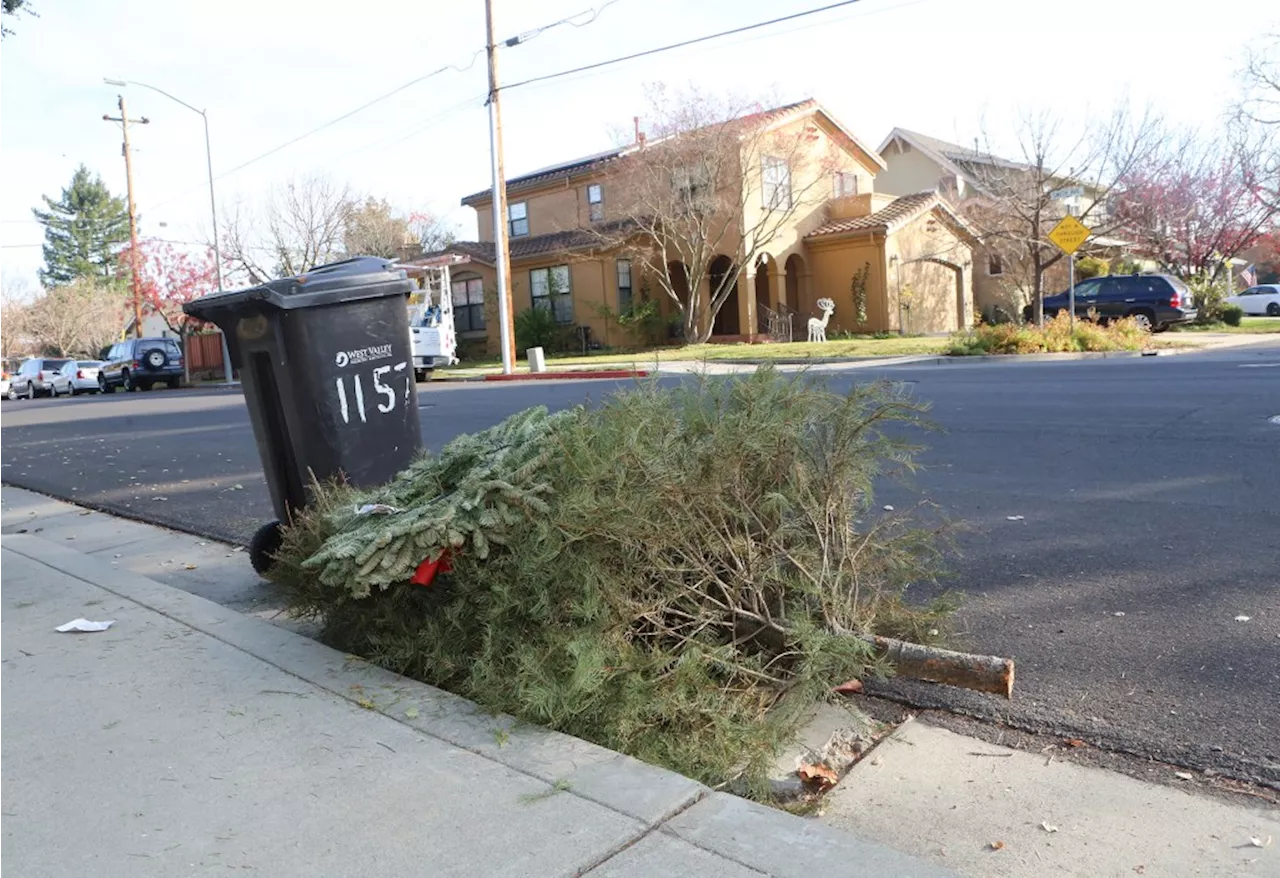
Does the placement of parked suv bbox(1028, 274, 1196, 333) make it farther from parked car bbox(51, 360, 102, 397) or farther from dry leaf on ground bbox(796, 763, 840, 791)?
parked car bbox(51, 360, 102, 397)

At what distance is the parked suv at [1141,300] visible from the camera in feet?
90.4

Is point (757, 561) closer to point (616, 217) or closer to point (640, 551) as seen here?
point (640, 551)

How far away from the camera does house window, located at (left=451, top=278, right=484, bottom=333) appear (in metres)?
36.6

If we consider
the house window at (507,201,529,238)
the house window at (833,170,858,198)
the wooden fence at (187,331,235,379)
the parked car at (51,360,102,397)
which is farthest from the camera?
the wooden fence at (187,331,235,379)

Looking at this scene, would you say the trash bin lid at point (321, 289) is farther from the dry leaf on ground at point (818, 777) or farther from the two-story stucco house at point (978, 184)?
the two-story stucco house at point (978, 184)

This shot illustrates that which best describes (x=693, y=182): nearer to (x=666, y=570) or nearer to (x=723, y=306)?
(x=723, y=306)

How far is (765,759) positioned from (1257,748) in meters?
1.54

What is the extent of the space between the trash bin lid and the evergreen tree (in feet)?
299

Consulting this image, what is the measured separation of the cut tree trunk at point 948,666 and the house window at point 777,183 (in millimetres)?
26541

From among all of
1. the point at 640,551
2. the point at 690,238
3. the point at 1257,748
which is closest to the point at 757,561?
the point at 640,551

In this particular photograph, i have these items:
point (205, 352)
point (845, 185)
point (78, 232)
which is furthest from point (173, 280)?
point (78, 232)

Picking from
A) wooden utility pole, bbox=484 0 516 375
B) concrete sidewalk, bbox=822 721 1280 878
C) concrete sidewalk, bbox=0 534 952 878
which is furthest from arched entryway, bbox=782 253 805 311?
concrete sidewalk, bbox=822 721 1280 878

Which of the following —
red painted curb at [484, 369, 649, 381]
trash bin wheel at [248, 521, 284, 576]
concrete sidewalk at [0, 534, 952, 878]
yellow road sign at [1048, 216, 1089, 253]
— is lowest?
concrete sidewalk at [0, 534, 952, 878]

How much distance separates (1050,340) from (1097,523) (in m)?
16.6
